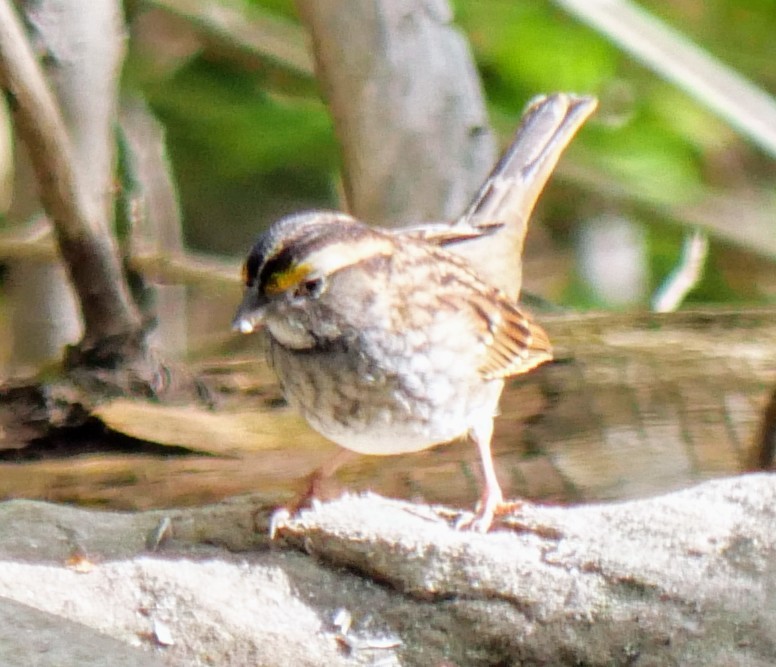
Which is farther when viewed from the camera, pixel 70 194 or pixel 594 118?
A: pixel 594 118

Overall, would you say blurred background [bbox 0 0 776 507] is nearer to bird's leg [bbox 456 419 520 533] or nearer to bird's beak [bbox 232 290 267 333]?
bird's leg [bbox 456 419 520 533]

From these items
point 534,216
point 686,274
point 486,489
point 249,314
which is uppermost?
point 249,314

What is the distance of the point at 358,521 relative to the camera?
3.28 m

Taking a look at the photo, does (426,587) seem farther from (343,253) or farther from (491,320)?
(491,320)

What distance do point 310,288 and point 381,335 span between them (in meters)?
0.22

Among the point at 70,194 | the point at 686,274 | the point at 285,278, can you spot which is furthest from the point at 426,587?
the point at 686,274

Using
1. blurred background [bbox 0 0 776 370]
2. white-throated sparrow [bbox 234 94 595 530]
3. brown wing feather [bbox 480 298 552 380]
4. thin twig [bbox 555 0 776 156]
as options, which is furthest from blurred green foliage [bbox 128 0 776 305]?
white-throated sparrow [bbox 234 94 595 530]

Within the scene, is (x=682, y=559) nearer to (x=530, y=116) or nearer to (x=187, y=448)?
(x=187, y=448)

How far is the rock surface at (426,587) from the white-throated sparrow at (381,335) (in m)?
0.23

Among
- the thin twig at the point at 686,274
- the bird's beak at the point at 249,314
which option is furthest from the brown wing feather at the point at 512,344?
the thin twig at the point at 686,274

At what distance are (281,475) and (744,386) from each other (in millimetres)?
1197

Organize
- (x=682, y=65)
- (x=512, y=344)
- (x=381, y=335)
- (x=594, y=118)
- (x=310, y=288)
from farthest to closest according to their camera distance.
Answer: (x=594, y=118), (x=682, y=65), (x=512, y=344), (x=381, y=335), (x=310, y=288)

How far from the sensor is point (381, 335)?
3.44m

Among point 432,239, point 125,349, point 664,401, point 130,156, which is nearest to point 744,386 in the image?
point 664,401
